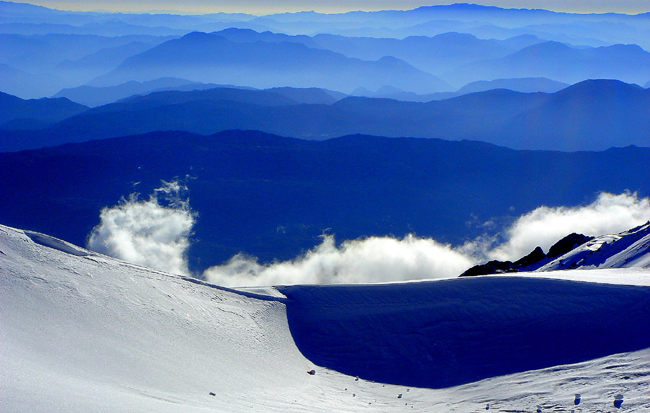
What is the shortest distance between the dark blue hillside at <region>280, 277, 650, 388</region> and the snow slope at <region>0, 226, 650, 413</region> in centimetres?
18

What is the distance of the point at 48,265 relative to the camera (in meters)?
13.5

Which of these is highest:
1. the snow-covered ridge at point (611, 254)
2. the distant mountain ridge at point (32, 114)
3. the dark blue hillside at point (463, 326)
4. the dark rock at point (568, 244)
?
the distant mountain ridge at point (32, 114)

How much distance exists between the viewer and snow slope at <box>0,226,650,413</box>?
841 cm

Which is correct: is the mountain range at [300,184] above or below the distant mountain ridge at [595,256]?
above

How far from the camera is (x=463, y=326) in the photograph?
47.5 feet

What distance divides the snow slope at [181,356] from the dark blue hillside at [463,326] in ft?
0.59

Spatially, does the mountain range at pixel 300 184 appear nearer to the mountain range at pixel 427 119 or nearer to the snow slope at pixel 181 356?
the snow slope at pixel 181 356

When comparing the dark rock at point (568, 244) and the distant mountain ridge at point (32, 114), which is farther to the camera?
the distant mountain ridge at point (32, 114)

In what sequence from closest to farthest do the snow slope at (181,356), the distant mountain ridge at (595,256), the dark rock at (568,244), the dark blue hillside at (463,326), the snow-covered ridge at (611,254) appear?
the snow slope at (181,356)
the dark blue hillside at (463,326)
the snow-covered ridge at (611,254)
the distant mountain ridge at (595,256)
the dark rock at (568,244)

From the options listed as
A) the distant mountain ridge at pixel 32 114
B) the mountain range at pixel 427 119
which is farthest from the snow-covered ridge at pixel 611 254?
the distant mountain ridge at pixel 32 114

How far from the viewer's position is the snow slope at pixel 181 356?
8406mm

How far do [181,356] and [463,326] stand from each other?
823cm

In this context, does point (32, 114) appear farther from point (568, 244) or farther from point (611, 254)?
point (611, 254)

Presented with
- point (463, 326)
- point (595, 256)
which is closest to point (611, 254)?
point (595, 256)
